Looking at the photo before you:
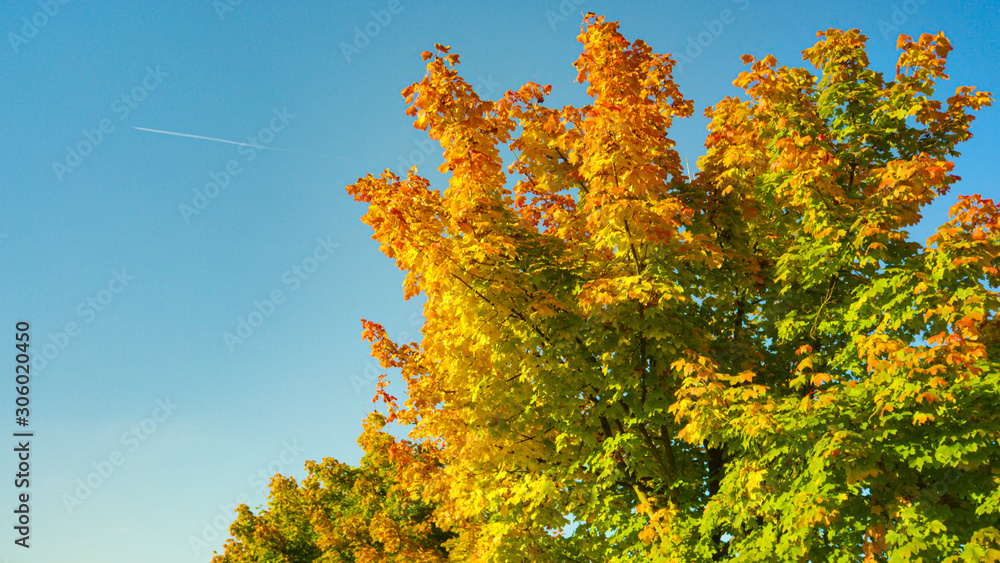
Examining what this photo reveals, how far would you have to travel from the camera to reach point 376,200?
358 inches

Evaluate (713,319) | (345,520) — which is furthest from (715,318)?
(345,520)

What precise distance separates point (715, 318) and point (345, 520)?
14.6 m

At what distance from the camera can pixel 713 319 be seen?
11.0 m

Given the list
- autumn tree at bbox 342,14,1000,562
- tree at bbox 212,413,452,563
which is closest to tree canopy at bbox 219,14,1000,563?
autumn tree at bbox 342,14,1000,562

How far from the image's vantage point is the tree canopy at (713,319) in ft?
24.0

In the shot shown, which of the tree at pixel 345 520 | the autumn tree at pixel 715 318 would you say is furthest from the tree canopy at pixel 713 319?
the tree at pixel 345 520

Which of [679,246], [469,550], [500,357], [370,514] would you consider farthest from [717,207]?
[370,514]

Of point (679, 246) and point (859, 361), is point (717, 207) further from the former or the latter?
point (859, 361)

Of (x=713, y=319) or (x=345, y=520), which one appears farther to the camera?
(x=345, y=520)

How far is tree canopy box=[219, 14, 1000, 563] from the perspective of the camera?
732cm

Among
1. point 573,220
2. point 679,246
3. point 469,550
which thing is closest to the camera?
point 679,246

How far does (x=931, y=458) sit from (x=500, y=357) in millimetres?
5241

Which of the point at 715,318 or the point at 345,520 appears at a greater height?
the point at 715,318

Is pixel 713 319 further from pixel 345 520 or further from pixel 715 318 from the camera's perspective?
pixel 345 520
